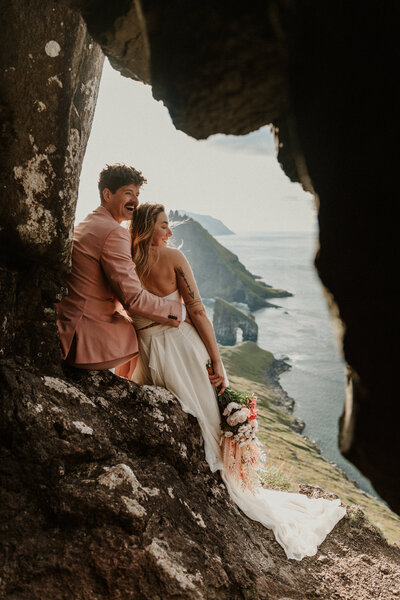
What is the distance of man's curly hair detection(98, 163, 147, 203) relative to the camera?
17.4 ft

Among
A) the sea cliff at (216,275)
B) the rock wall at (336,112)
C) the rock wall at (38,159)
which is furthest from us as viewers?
the sea cliff at (216,275)

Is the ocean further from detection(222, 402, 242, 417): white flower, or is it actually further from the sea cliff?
detection(222, 402, 242, 417): white flower

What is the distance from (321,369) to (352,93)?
331ft

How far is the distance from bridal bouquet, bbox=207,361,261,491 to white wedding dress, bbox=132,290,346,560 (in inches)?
4.0

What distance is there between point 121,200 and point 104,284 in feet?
3.46

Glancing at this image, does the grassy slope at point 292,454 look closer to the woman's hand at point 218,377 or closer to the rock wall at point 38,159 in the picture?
the woman's hand at point 218,377

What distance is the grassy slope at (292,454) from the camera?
36.0 m

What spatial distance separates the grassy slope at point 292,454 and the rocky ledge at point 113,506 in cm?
517

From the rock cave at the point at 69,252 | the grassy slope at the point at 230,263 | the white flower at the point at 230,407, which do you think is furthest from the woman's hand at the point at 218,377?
the grassy slope at the point at 230,263

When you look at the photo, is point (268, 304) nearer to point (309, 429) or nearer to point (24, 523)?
point (309, 429)

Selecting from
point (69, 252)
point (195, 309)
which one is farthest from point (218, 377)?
point (69, 252)

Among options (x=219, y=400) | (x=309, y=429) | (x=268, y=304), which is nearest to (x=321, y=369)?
(x=309, y=429)

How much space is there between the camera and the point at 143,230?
6102 mm

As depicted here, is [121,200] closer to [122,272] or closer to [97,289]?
[122,272]
